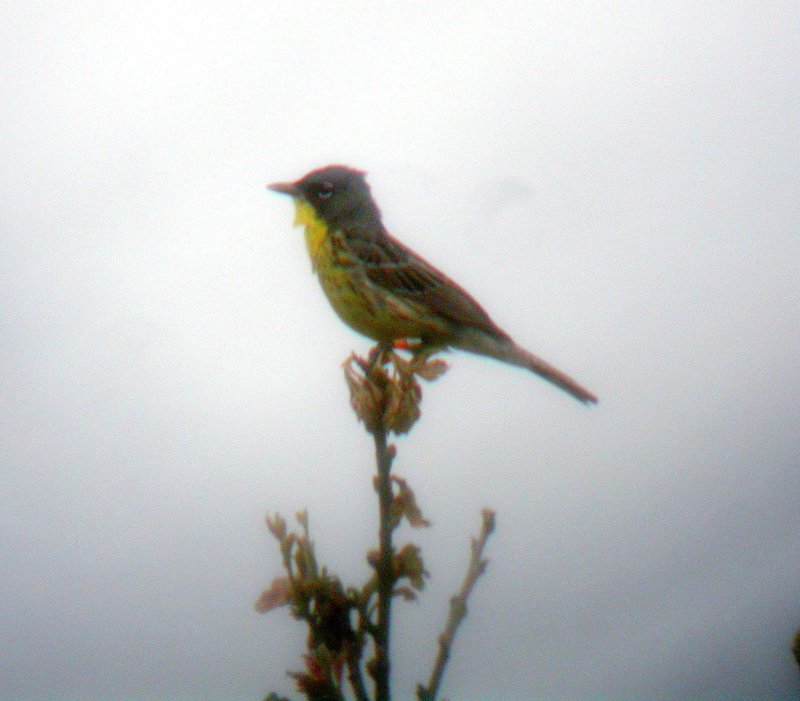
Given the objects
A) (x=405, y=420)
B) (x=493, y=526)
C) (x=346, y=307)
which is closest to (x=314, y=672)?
(x=493, y=526)

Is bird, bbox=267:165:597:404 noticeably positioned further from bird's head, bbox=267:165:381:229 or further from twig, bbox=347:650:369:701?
twig, bbox=347:650:369:701

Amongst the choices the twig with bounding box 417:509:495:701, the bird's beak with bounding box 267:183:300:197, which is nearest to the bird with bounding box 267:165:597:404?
the bird's beak with bounding box 267:183:300:197

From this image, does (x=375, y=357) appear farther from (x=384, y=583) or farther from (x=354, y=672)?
(x=354, y=672)

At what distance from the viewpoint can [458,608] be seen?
323 centimetres

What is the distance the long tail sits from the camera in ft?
26.2

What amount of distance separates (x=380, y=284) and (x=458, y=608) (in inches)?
195

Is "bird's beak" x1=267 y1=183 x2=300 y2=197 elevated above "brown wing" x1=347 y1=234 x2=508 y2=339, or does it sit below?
above

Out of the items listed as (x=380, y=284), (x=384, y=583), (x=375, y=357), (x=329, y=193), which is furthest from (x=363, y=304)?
(x=384, y=583)

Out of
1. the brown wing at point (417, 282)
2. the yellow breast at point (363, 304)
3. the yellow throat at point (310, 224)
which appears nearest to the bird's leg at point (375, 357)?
the yellow breast at point (363, 304)

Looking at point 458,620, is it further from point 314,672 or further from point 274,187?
point 274,187

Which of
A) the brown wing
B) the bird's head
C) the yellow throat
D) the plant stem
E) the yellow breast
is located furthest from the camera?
the bird's head

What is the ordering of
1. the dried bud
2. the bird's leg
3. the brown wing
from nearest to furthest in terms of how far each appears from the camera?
the dried bud → the bird's leg → the brown wing

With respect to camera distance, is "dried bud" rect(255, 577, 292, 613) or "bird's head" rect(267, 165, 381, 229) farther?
"bird's head" rect(267, 165, 381, 229)

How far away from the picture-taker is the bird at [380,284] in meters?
7.90
